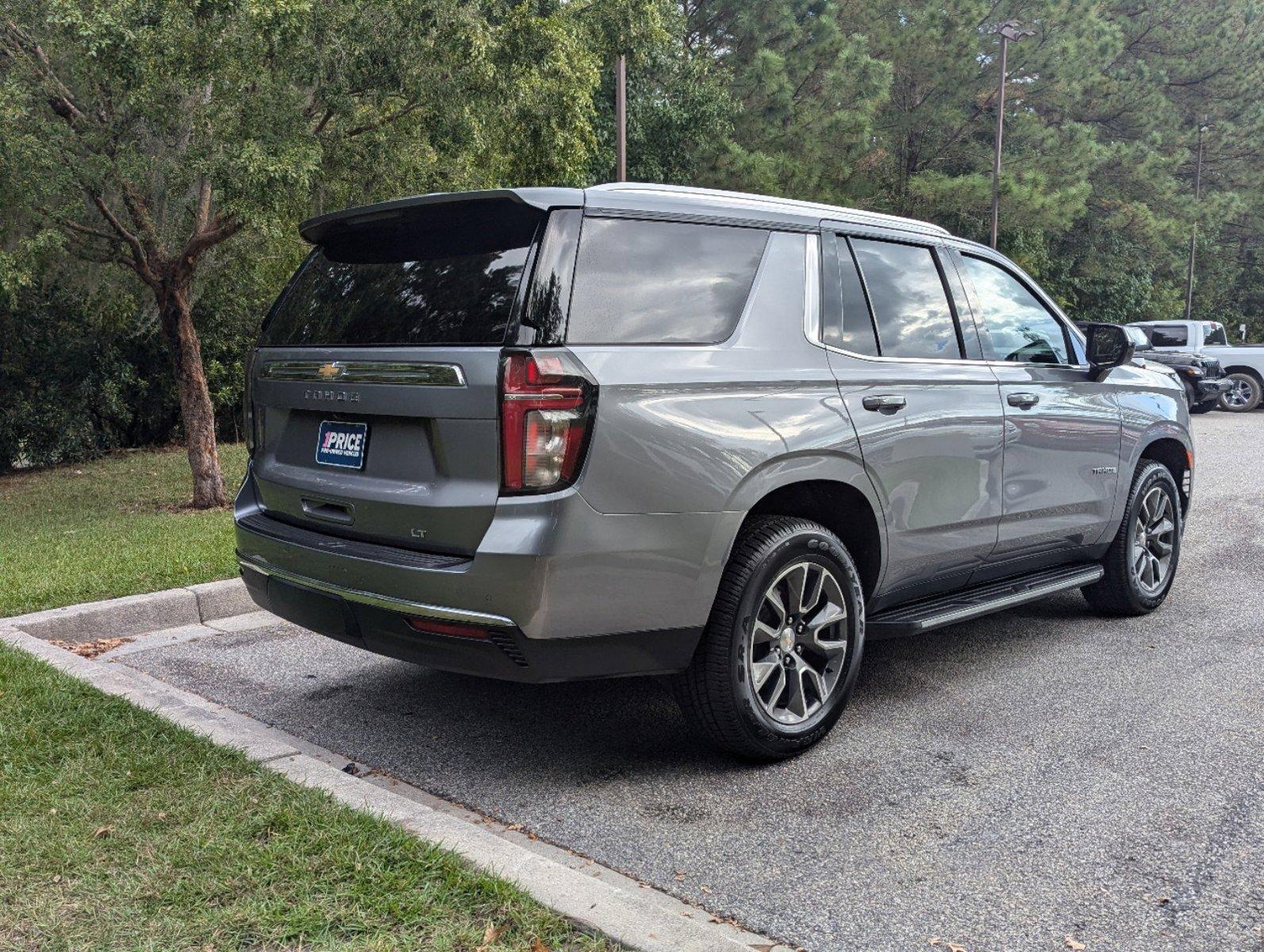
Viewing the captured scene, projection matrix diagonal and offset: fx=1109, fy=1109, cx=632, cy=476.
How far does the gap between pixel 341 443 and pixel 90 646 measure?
8.29ft

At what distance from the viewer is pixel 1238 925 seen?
2861 millimetres

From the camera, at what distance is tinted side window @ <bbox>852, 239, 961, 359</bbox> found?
4.54m

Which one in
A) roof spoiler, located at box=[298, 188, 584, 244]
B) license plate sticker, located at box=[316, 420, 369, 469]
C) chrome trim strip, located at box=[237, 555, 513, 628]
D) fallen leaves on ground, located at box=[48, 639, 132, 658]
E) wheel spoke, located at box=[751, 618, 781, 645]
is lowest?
fallen leaves on ground, located at box=[48, 639, 132, 658]

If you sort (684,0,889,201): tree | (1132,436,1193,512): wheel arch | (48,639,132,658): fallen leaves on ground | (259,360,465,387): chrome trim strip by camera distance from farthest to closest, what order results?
(684,0,889,201): tree < (1132,436,1193,512): wheel arch < (48,639,132,658): fallen leaves on ground < (259,360,465,387): chrome trim strip

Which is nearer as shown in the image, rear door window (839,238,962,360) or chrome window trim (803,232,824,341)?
chrome window trim (803,232,824,341)

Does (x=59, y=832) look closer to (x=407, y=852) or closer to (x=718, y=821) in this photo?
(x=407, y=852)

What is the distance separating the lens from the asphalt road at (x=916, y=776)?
117 inches

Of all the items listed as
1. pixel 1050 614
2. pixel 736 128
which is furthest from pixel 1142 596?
pixel 736 128

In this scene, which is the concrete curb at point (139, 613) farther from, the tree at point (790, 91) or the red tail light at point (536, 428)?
the tree at point (790, 91)

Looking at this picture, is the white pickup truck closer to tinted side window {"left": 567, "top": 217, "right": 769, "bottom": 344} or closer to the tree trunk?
the tree trunk

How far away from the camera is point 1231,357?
22719 mm

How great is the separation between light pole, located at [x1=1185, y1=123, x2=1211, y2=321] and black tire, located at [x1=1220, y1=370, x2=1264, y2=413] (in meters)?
15.2

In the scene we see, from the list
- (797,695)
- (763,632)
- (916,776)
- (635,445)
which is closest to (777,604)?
(763,632)

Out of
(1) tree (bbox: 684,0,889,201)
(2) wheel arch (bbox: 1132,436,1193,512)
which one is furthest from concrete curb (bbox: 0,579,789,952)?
(1) tree (bbox: 684,0,889,201)
